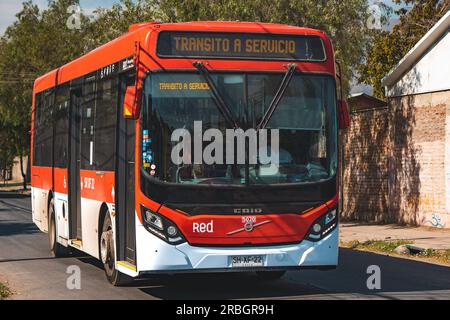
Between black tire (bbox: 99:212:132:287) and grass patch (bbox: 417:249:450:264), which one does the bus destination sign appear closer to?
black tire (bbox: 99:212:132:287)

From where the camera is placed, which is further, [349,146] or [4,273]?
[349,146]

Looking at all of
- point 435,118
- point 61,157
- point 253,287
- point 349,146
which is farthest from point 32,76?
point 253,287

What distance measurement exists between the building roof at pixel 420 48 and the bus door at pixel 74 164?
40.8 ft

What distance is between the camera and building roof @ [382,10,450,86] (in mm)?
25547

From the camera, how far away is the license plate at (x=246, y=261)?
11672mm

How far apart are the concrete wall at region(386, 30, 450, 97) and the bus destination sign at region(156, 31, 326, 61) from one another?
46.0 feet

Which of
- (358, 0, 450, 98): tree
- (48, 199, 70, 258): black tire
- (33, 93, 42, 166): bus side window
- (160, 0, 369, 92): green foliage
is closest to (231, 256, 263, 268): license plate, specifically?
(48, 199, 70, 258): black tire

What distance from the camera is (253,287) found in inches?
Result: 538

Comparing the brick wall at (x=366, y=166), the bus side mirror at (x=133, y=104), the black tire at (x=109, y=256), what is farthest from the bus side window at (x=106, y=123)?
the brick wall at (x=366, y=166)

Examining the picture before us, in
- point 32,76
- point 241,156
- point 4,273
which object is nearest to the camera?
point 241,156

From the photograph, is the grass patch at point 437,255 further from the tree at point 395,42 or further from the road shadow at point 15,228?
the tree at point 395,42

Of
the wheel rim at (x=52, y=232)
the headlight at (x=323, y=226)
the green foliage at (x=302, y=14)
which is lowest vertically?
the wheel rim at (x=52, y=232)
